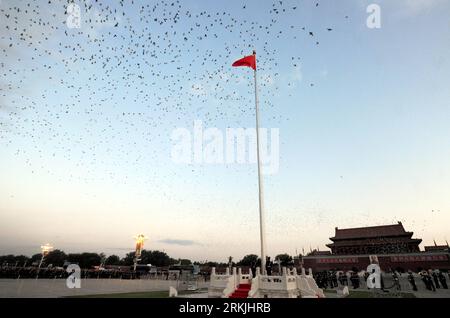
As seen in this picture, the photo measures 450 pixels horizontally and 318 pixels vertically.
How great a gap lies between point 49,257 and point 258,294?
11441cm

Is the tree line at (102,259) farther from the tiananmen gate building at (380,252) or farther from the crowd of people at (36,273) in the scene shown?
the crowd of people at (36,273)

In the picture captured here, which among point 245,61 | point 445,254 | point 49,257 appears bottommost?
point 49,257

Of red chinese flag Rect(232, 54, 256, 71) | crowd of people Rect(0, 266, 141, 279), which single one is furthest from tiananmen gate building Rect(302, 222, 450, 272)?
red chinese flag Rect(232, 54, 256, 71)

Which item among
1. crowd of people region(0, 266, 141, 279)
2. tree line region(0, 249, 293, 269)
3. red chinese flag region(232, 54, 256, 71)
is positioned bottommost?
tree line region(0, 249, 293, 269)

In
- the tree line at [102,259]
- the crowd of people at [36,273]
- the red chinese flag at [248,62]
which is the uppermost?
the red chinese flag at [248,62]

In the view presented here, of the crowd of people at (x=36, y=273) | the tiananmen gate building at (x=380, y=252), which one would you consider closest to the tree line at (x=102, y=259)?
the tiananmen gate building at (x=380, y=252)

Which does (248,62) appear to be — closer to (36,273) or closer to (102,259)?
(36,273)

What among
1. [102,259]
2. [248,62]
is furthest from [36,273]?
[102,259]

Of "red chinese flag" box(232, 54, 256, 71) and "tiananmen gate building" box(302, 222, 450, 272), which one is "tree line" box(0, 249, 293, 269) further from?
"red chinese flag" box(232, 54, 256, 71)
